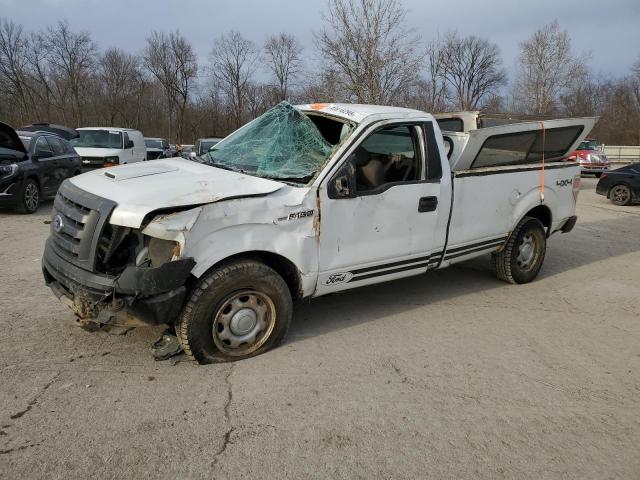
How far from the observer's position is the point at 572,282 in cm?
641

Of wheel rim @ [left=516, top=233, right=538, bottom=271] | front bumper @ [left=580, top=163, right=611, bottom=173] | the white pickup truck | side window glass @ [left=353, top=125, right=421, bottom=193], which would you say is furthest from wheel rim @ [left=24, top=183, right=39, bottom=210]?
front bumper @ [left=580, top=163, right=611, bottom=173]

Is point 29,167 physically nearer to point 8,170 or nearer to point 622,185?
point 8,170

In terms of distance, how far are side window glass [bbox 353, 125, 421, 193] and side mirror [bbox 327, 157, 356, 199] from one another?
0.91ft

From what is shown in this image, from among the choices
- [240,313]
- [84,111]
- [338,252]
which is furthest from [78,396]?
[84,111]

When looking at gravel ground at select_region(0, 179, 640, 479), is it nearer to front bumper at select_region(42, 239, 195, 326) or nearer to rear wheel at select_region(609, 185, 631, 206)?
front bumper at select_region(42, 239, 195, 326)

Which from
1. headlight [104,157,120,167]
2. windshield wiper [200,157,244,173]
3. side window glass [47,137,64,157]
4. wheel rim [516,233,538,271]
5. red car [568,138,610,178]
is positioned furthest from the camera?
red car [568,138,610,178]

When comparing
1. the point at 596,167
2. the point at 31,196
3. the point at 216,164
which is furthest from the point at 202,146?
the point at 596,167

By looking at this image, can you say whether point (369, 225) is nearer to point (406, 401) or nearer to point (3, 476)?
point (406, 401)

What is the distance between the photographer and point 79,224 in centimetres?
357

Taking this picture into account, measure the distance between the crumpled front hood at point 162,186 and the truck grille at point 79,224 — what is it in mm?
78

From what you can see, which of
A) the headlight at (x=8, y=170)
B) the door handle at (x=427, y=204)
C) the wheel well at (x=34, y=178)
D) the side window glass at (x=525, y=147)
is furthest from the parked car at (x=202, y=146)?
the headlight at (x=8, y=170)

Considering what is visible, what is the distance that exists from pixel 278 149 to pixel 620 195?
46.7ft

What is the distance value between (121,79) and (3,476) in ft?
190

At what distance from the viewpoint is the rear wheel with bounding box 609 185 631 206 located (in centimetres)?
1473
